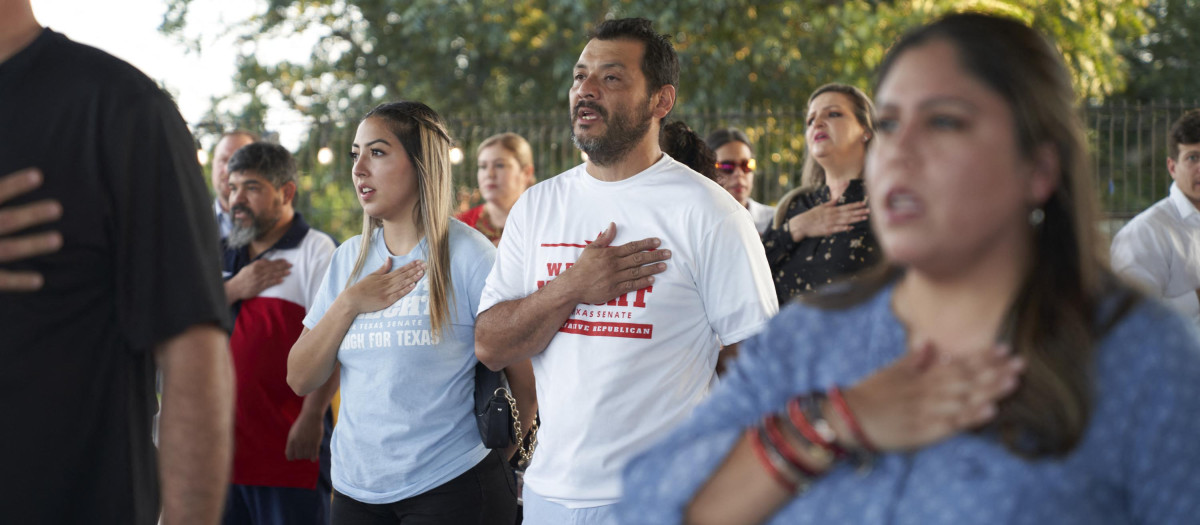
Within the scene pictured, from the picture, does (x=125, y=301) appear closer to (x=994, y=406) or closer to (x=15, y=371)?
(x=15, y=371)

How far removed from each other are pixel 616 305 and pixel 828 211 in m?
1.61

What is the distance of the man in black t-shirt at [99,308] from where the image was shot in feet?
4.97

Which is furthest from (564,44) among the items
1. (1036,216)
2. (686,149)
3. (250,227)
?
(1036,216)

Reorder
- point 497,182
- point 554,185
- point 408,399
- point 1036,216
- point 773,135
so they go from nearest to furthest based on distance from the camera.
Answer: point 1036,216 → point 554,185 → point 408,399 → point 497,182 → point 773,135

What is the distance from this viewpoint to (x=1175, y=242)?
16.1 ft

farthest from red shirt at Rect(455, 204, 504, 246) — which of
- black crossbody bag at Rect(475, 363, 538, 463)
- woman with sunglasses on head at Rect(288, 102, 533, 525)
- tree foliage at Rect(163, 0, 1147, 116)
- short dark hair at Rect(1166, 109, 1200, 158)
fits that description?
tree foliage at Rect(163, 0, 1147, 116)

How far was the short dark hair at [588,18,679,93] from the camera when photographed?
10.5 ft

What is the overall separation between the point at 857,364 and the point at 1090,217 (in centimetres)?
37

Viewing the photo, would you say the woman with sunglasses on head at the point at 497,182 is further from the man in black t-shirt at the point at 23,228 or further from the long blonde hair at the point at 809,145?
the man in black t-shirt at the point at 23,228

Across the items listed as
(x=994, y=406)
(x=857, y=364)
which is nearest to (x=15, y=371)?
(x=857, y=364)

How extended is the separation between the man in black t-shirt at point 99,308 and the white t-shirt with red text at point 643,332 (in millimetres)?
1341

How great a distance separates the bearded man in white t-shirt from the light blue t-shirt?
→ 29cm

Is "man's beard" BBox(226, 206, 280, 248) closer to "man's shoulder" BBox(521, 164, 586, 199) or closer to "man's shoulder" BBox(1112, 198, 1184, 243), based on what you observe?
"man's shoulder" BBox(521, 164, 586, 199)

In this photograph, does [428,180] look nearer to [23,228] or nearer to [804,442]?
[23,228]
